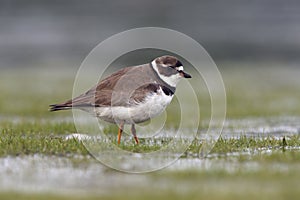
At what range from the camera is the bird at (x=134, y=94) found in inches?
528

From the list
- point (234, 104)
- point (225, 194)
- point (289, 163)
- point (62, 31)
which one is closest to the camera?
point (225, 194)

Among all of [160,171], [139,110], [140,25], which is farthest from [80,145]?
[140,25]

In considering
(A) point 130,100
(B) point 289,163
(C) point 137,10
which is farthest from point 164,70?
(C) point 137,10

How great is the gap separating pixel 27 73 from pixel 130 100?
70.8 ft

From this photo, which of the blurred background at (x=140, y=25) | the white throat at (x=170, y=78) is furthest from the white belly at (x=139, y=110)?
the blurred background at (x=140, y=25)

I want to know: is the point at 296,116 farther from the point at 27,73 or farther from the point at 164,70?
the point at 27,73

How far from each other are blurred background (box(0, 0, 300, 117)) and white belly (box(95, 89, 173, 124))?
793 centimetres

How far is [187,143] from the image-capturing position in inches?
535

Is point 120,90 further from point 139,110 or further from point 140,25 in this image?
point 140,25

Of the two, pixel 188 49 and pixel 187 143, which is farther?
pixel 188 49

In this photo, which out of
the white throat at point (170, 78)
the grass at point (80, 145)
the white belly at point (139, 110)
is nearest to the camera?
the grass at point (80, 145)

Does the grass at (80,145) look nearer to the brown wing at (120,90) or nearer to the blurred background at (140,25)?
the brown wing at (120,90)

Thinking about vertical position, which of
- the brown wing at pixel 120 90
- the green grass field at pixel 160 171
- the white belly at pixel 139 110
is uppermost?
the brown wing at pixel 120 90

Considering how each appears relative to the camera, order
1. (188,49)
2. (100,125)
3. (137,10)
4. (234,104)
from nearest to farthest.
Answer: (100,125) < (234,104) < (188,49) < (137,10)
